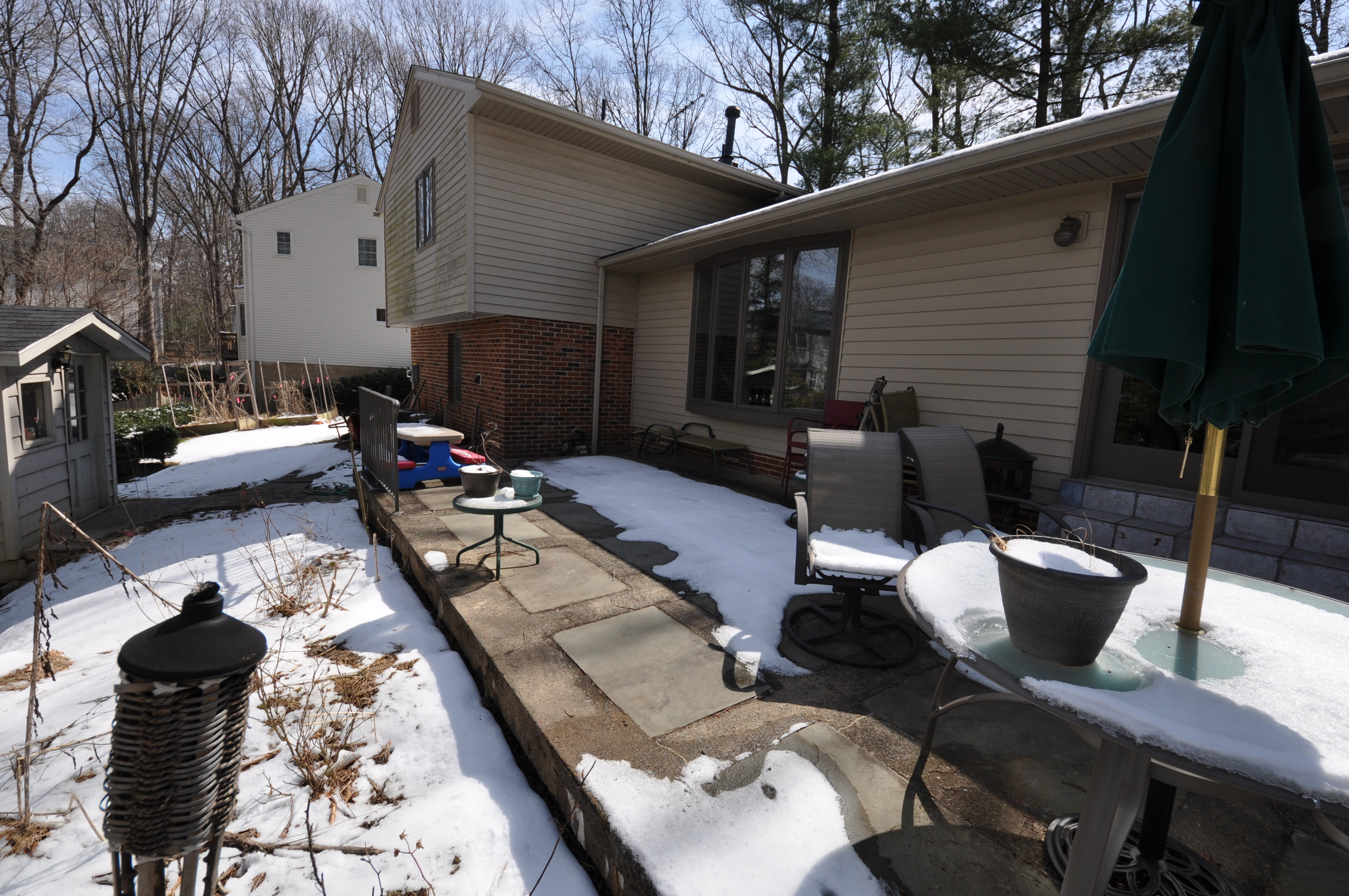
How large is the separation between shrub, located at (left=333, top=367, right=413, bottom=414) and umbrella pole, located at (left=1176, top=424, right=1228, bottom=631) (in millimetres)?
16046

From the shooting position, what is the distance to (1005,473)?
4.48 metres

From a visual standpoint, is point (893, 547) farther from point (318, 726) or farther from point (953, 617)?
point (318, 726)

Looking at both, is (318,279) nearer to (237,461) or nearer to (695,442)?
(237,461)

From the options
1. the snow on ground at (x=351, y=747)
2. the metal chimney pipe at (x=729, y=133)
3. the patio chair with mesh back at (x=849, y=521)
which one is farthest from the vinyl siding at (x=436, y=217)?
the patio chair with mesh back at (x=849, y=521)

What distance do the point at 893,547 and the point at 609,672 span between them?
1.54m

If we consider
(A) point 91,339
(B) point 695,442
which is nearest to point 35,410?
(A) point 91,339

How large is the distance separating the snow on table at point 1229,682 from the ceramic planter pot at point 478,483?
2.75 metres

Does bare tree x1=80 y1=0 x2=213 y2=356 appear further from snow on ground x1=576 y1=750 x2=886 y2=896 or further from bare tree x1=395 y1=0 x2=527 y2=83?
snow on ground x1=576 y1=750 x2=886 y2=896


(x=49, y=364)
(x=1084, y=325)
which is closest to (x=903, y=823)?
(x=1084, y=325)

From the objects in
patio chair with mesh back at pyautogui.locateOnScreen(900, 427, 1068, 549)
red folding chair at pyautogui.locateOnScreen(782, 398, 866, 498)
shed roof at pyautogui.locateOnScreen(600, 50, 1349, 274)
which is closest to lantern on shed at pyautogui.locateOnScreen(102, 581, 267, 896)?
patio chair with mesh back at pyautogui.locateOnScreen(900, 427, 1068, 549)

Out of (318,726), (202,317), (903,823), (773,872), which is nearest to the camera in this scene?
(773,872)

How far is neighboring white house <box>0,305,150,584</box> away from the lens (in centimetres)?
484

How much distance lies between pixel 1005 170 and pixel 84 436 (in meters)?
8.92

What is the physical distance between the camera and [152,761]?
1.02 m
